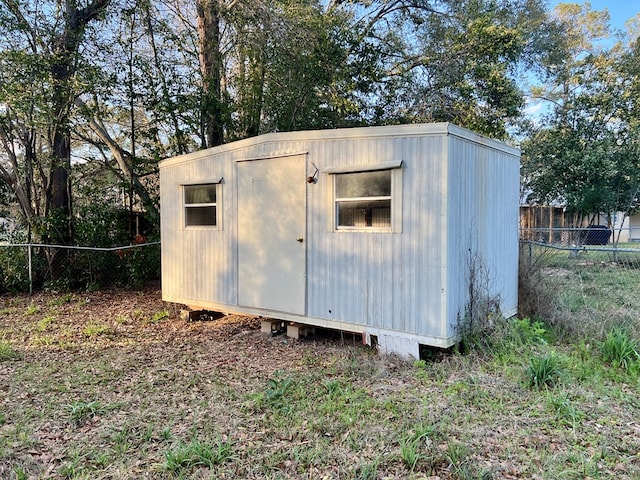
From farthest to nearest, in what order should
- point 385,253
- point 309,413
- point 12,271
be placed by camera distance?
point 12,271, point 385,253, point 309,413

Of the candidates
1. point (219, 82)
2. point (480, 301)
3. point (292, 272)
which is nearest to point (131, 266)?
point (219, 82)

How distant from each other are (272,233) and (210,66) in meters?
5.27

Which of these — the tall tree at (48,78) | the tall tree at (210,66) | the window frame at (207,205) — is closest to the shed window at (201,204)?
the window frame at (207,205)

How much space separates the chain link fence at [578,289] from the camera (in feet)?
15.2

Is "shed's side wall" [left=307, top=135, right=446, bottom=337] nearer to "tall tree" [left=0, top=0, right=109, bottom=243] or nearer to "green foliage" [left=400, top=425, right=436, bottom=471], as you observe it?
"green foliage" [left=400, top=425, right=436, bottom=471]

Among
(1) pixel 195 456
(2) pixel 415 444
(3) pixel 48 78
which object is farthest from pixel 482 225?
(3) pixel 48 78

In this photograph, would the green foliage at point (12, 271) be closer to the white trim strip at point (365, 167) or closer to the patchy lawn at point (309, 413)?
the patchy lawn at point (309, 413)

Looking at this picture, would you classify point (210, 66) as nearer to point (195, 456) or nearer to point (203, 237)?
point (203, 237)

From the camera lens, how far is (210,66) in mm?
8664

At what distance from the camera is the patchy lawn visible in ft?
8.08

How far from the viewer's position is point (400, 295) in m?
4.24

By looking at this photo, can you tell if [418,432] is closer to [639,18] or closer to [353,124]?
[353,124]

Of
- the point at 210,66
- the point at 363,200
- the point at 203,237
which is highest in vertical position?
the point at 210,66

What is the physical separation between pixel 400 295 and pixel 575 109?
547 inches
